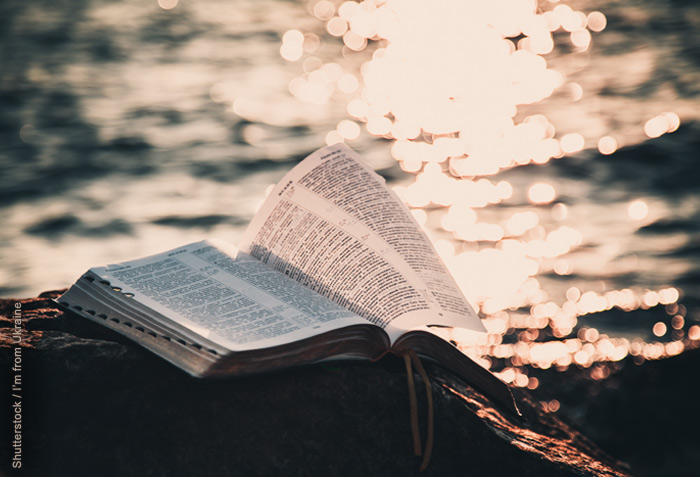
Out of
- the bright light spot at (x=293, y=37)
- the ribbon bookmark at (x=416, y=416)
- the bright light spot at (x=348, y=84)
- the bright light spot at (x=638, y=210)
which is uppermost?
the ribbon bookmark at (x=416, y=416)

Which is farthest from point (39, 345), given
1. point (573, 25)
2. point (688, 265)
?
point (573, 25)

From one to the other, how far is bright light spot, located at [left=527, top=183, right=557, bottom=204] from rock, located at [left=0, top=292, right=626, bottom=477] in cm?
316

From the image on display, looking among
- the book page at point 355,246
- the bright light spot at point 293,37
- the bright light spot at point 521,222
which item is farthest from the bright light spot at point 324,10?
the book page at point 355,246

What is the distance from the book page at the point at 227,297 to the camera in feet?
3.79

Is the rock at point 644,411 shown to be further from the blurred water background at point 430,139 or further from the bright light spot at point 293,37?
the bright light spot at point 293,37

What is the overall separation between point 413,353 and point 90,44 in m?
6.89

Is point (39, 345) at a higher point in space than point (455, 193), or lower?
higher

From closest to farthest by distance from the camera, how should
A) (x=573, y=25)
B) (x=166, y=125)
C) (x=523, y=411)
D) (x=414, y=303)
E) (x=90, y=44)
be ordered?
(x=414, y=303), (x=523, y=411), (x=166, y=125), (x=90, y=44), (x=573, y=25)

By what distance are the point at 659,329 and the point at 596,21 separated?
5.57m

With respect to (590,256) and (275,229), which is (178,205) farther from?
(275,229)

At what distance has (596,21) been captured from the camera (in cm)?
780

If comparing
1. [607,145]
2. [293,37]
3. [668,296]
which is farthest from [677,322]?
[293,37]

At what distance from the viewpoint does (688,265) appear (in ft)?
12.1

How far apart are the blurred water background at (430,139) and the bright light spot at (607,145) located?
0.05 feet
